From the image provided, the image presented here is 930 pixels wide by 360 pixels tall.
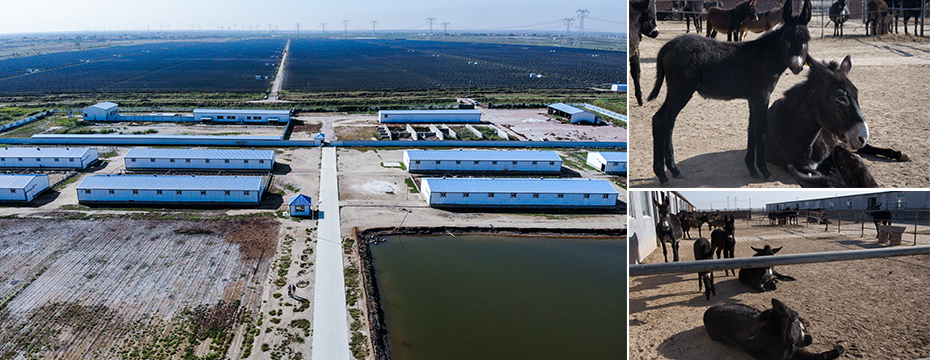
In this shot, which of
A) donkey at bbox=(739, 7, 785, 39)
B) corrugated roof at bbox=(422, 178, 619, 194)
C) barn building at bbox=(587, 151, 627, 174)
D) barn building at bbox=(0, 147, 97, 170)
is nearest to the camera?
donkey at bbox=(739, 7, 785, 39)

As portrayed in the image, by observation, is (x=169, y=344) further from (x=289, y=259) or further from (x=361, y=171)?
(x=361, y=171)

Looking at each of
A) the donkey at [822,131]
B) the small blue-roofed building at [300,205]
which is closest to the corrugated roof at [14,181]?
the small blue-roofed building at [300,205]

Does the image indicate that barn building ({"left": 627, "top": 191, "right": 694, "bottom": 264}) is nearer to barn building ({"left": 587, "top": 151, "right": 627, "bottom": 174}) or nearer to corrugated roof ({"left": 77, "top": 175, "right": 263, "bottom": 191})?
corrugated roof ({"left": 77, "top": 175, "right": 263, "bottom": 191})

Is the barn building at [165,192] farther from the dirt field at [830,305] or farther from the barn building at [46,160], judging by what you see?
the dirt field at [830,305]

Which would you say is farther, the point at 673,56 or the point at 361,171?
the point at 361,171

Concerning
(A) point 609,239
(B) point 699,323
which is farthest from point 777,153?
(A) point 609,239

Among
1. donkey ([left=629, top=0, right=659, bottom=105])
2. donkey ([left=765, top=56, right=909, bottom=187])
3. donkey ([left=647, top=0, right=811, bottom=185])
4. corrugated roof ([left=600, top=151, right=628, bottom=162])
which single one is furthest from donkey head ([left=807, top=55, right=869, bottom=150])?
corrugated roof ([left=600, top=151, right=628, bottom=162])

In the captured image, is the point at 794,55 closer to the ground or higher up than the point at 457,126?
higher up
